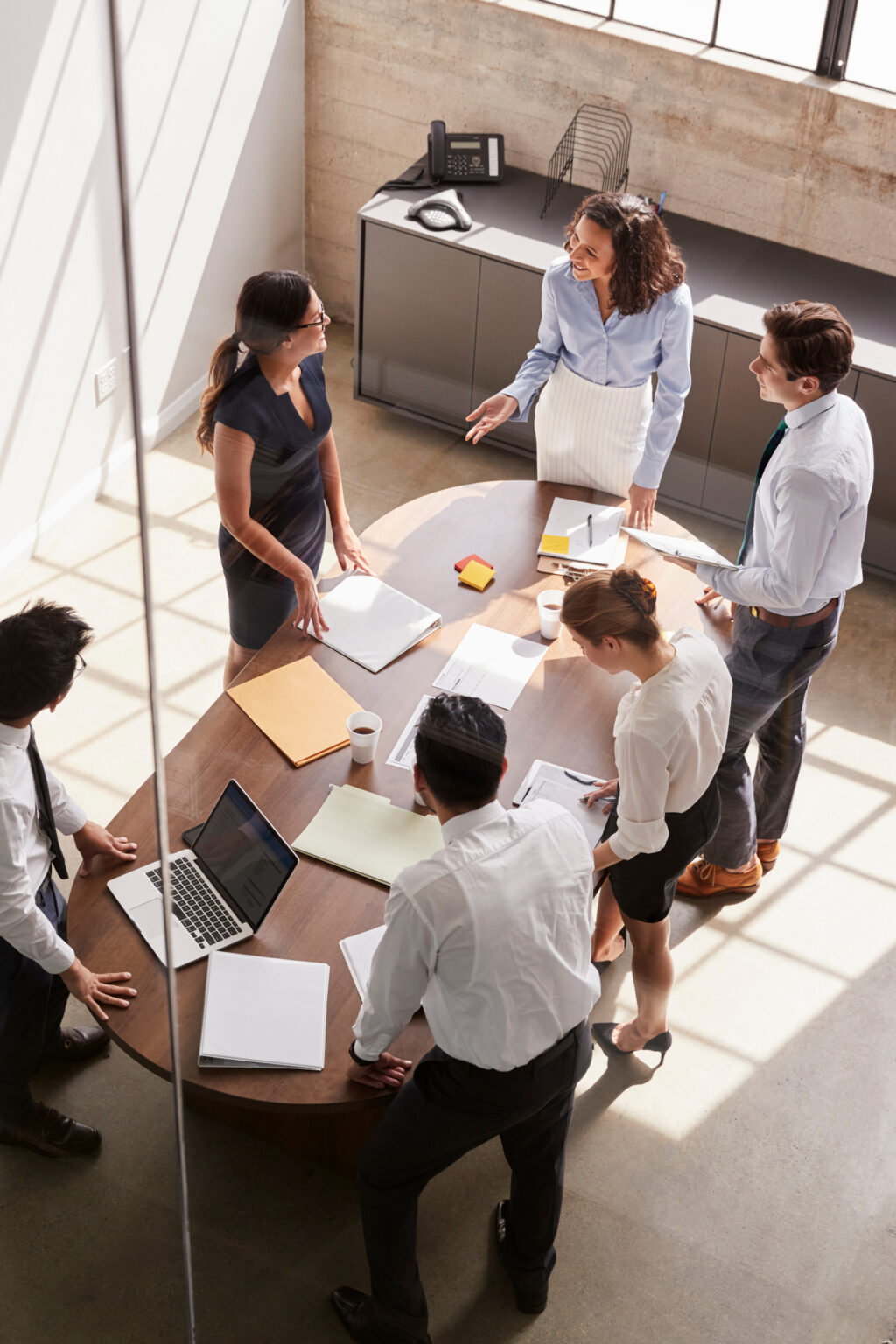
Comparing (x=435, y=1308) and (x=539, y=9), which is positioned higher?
(x=539, y=9)

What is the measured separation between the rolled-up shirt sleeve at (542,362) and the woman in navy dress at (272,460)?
1.71ft

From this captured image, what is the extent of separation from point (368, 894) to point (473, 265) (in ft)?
8.31

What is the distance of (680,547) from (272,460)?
964 mm

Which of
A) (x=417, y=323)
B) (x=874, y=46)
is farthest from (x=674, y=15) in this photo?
(x=417, y=323)

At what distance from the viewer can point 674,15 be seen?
12.8 ft

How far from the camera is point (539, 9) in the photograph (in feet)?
13.1

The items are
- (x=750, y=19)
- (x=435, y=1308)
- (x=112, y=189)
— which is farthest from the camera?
(x=750, y=19)

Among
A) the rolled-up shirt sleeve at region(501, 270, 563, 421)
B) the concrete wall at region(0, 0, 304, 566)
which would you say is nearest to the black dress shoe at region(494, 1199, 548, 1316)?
the concrete wall at region(0, 0, 304, 566)

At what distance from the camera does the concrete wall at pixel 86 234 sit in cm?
92

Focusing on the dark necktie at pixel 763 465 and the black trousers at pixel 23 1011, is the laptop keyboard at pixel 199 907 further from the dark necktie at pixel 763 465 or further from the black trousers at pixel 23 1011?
the dark necktie at pixel 763 465

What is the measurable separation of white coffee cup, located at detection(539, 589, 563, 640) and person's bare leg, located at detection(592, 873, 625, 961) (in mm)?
554

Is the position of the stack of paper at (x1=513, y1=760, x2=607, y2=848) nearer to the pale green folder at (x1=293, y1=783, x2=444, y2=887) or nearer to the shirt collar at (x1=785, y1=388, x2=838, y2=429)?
the pale green folder at (x1=293, y1=783, x2=444, y2=887)

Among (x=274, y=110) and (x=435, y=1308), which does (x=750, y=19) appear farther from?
(x=435, y=1308)

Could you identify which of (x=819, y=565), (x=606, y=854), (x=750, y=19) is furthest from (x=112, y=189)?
(x=750, y=19)
